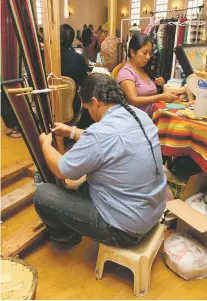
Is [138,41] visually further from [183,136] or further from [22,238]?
[22,238]

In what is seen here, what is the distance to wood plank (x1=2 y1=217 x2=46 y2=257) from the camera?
153 cm

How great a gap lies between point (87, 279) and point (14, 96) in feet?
3.43

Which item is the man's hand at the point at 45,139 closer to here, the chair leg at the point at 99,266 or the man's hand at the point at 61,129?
the man's hand at the point at 61,129

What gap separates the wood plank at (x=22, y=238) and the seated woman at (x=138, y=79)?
1.15 metres

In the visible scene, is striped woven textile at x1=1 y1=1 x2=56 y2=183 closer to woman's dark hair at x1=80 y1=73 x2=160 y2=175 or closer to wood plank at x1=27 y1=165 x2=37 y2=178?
woman's dark hair at x1=80 y1=73 x2=160 y2=175

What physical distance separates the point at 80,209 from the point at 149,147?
1.53 ft

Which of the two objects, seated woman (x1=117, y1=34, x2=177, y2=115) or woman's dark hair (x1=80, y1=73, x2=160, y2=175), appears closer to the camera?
woman's dark hair (x1=80, y1=73, x2=160, y2=175)

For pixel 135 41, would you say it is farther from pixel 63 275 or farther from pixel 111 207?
pixel 63 275

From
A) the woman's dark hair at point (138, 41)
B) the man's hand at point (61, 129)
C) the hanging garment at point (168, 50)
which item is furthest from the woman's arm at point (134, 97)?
the hanging garment at point (168, 50)

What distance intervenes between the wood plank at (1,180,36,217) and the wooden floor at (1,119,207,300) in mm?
157

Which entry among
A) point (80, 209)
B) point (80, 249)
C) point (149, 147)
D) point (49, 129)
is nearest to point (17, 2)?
point (49, 129)

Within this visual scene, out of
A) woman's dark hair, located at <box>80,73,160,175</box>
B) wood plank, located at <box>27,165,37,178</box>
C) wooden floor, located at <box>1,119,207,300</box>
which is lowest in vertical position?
wooden floor, located at <box>1,119,207,300</box>

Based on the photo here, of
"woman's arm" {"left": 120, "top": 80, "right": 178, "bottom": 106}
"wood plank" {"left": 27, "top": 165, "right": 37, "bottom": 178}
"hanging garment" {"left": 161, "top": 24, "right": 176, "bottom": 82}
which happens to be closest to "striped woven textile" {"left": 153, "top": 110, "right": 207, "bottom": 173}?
"woman's arm" {"left": 120, "top": 80, "right": 178, "bottom": 106}

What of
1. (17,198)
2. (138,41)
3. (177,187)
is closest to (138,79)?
(138,41)
